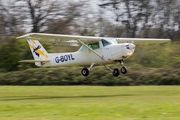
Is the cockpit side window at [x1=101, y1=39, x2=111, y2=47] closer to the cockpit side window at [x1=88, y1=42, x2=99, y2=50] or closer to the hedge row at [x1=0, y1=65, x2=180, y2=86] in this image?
the cockpit side window at [x1=88, y1=42, x2=99, y2=50]

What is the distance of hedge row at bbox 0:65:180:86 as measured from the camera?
108 ft

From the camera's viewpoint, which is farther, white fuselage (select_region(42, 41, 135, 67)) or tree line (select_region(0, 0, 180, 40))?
tree line (select_region(0, 0, 180, 40))

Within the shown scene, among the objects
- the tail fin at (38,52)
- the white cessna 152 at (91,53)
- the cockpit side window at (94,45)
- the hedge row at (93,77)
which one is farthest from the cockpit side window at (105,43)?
the hedge row at (93,77)

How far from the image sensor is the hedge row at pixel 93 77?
32.8 m

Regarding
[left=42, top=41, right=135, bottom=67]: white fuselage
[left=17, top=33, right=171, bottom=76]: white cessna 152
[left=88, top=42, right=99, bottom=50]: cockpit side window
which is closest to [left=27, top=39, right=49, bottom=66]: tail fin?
[left=17, top=33, right=171, bottom=76]: white cessna 152

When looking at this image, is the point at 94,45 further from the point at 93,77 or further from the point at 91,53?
the point at 93,77

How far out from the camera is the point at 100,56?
24.3 metres

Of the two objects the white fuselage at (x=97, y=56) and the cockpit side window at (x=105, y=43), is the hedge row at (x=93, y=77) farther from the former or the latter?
the cockpit side window at (x=105, y=43)

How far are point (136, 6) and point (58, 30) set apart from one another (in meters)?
9.92


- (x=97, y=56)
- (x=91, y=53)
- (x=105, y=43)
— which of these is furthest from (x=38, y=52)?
(x=105, y=43)

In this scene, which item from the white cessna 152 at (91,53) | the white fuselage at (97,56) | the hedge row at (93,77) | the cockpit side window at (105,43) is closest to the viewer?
the white fuselage at (97,56)

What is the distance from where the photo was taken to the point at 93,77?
111 ft

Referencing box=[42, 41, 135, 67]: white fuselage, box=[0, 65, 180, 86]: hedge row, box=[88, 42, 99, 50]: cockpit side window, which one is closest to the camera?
box=[42, 41, 135, 67]: white fuselage

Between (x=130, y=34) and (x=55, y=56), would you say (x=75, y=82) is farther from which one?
(x=130, y=34)
